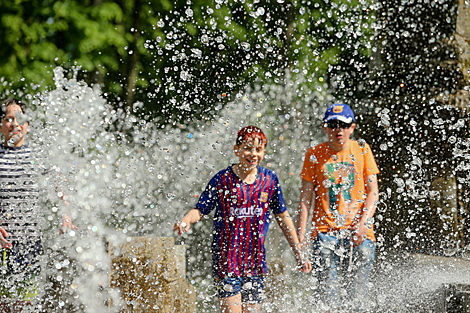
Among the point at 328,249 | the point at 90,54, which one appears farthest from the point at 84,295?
the point at 90,54

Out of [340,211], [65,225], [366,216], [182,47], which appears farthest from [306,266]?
[182,47]

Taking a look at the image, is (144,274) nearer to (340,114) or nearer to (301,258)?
(301,258)

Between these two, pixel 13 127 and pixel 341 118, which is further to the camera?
pixel 13 127

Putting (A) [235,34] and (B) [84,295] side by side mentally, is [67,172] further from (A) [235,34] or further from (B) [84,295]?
(A) [235,34]

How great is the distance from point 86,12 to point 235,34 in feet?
10.3

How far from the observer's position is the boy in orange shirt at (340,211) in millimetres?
4227

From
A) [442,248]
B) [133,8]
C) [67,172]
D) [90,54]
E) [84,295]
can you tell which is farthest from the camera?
[133,8]

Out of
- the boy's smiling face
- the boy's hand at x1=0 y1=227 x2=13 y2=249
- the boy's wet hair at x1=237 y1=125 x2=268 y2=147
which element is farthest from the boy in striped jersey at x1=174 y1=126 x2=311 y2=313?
the boy's hand at x1=0 y1=227 x2=13 y2=249

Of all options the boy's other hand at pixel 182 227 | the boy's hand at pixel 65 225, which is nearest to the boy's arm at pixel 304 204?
the boy's other hand at pixel 182 227

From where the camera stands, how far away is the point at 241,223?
3.83 m

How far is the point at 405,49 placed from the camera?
664cm

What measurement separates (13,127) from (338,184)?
2.76 meters

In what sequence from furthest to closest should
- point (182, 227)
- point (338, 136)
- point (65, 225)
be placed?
1. point (65, 225)
2. point (338, 136)
3. point (182, 227)

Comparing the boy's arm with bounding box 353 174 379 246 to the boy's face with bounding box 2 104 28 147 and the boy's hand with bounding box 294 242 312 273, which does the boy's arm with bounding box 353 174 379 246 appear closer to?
the boy's hand with bounding box 294 242 312 273
